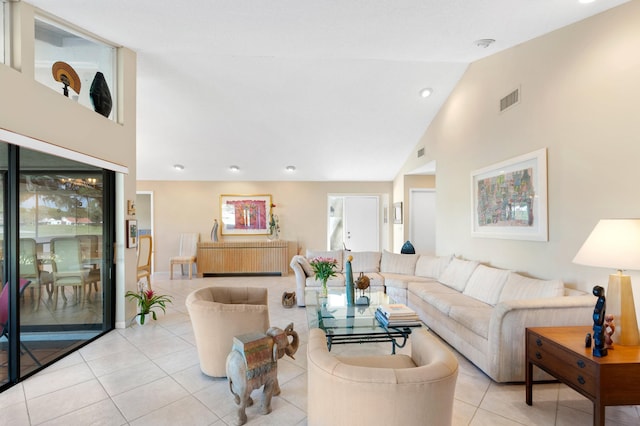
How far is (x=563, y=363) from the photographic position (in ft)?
6.21

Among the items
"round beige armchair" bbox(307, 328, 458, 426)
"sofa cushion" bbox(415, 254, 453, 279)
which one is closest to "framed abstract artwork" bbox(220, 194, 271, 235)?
"sofa cushion" bbox(415, 254, 453, 279)

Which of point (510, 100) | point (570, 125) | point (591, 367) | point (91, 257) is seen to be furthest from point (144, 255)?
point (570, 125)

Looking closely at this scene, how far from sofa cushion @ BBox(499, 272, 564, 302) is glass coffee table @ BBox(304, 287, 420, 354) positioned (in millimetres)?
1174

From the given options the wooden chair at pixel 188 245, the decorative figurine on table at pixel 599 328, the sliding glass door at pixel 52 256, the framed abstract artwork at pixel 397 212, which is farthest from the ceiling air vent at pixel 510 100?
the wooden chair at pixel 188 245

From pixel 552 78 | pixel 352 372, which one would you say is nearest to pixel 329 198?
pixel 552 78

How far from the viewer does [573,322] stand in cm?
231

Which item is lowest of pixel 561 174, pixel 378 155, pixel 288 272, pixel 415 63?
pixel 288 272

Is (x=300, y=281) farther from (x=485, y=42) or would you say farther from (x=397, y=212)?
(x=485, y=42)

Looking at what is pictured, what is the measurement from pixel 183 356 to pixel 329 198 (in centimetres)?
559

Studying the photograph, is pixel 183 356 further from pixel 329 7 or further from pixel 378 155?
pixel 378 155

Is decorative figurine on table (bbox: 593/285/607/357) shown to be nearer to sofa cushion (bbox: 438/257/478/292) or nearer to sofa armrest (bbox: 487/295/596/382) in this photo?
sofa armrest (bbox: 487/295/596/382)

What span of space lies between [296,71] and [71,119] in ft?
8.69

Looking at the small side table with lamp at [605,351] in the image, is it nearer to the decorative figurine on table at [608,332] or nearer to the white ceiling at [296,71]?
the decorative figurine on table at [608,332]

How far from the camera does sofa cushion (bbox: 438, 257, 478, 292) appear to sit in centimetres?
387
